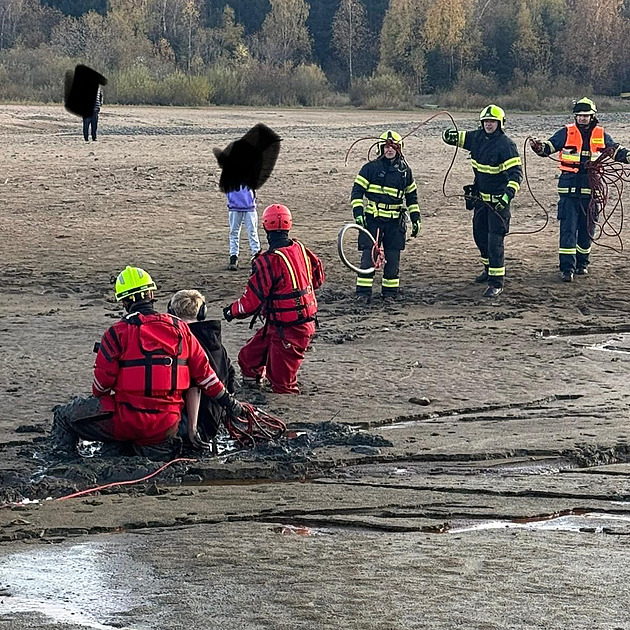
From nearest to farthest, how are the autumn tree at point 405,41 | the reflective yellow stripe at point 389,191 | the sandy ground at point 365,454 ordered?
the sandy ground at point 365,454
the reflective yellow stripe at point 389,191
the autumn tree at point 405,41

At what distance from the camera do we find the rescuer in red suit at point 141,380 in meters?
7.72

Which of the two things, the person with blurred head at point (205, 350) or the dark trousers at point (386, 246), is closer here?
the person with blurred head at point (205, 350)

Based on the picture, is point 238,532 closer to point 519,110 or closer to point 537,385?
point 537,385

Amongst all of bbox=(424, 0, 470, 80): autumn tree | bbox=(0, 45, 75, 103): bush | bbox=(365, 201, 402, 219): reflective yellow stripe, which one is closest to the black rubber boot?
bbox=(365, 201, 402, 219): reflective yellow stripe

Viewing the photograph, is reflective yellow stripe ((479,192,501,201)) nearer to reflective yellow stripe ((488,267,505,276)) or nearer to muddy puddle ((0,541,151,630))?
reflective yellow stripe ((488,267,505,276))

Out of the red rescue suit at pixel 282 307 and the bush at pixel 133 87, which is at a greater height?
the bush at pixel 133 87

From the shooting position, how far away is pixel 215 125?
115 ft

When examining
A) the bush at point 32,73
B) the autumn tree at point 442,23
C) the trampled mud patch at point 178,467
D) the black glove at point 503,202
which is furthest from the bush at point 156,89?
the trampled mud patch at point 178,467

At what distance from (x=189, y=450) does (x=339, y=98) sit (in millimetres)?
40478

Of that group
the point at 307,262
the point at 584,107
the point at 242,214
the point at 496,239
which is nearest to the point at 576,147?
the point at 584,107

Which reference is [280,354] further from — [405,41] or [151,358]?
[405,41]

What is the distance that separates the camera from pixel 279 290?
9867 millimetres

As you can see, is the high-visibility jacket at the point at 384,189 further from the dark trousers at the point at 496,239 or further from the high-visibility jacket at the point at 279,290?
the high-visibility jacket at the point at 279,290

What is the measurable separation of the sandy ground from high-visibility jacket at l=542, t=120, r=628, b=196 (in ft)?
3.65
